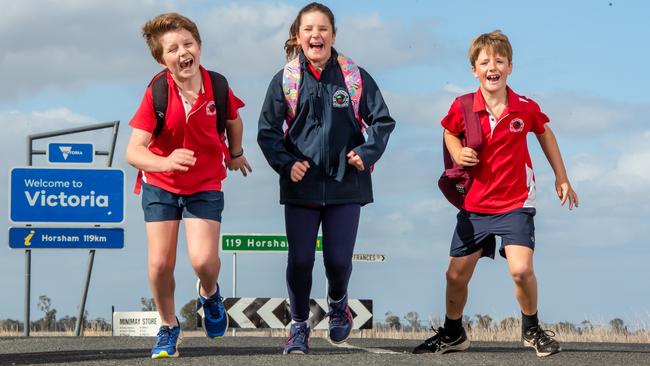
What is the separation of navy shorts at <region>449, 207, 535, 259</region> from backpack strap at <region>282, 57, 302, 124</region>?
5.05ft

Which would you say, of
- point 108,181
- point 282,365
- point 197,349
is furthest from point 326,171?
point 108,181

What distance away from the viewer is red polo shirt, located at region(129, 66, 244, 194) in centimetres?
763

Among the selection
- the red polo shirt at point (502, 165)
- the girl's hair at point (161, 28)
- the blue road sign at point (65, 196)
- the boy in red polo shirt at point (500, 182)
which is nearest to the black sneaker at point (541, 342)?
the boy in red polo shirt at point (500, 182)

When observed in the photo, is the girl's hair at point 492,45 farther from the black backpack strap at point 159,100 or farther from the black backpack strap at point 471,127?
the black backpack strap at point 159,100

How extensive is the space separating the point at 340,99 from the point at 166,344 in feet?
7.16

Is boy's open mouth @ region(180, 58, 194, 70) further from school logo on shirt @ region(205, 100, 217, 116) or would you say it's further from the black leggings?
the black leggings

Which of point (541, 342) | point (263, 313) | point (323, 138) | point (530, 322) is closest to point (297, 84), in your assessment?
point (323, 138)

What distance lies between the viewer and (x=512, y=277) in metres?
8.12

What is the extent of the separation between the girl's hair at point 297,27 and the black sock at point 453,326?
2430 millimetres

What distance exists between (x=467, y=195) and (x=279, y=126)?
1527 millimetres

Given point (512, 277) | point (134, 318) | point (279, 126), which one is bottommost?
point (134, 318)

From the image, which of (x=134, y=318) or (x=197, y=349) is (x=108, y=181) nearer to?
(x=134, y=318)

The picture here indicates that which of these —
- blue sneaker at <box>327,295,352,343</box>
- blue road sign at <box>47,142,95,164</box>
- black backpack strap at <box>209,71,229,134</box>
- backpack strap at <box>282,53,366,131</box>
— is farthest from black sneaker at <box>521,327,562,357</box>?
blue road sign at <box>47,142,95,164</box>

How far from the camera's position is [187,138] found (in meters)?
7.64
